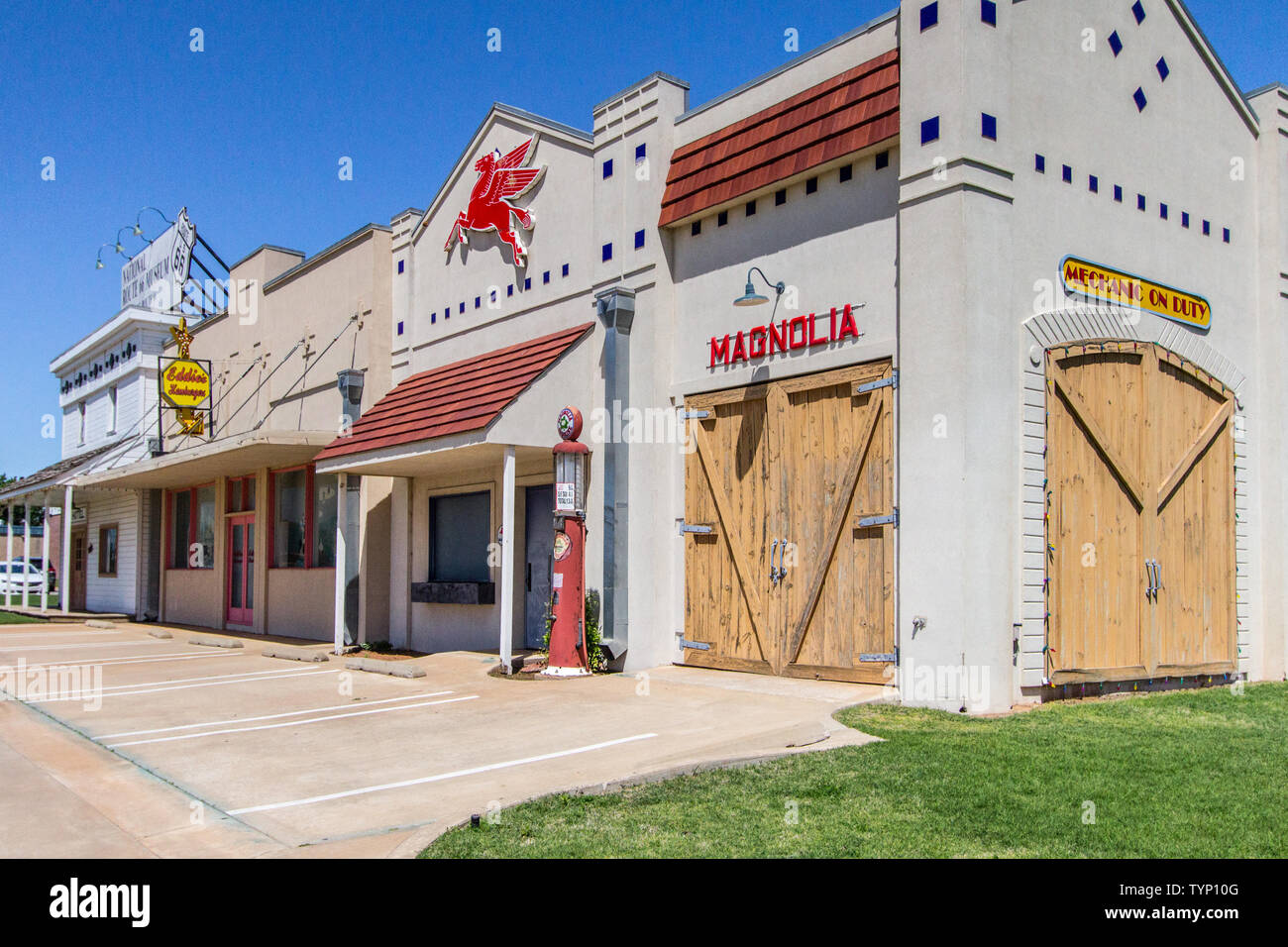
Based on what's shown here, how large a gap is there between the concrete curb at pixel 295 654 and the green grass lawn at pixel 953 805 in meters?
9.83

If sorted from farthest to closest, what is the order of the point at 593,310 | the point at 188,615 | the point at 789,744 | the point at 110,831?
the point at 188,615
the point at 593,310
the point at 789,744
the point at 110,831

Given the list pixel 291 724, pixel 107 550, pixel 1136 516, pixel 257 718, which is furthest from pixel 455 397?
pixel 107 550

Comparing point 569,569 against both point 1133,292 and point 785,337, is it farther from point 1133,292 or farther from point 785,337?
point 1133,292

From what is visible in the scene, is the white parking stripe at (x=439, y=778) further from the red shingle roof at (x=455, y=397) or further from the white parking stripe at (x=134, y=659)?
the white parking stripe at (x=134, y=659)

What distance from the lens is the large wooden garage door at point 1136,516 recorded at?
34.1 feet

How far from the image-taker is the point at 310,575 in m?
19.6

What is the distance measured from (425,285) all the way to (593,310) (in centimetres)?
493

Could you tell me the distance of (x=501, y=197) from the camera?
52.3 feet

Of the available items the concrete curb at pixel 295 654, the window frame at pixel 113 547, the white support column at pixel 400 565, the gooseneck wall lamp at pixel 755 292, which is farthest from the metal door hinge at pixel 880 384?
the window frame at pixel 113 547

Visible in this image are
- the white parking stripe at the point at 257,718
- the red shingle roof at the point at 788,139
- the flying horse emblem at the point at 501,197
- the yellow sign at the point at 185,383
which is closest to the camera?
the white parking stripe at the point at 257,718

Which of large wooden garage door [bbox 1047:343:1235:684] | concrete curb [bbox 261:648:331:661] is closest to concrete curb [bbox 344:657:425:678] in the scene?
concrete curb [bbox 261:648:331:661]

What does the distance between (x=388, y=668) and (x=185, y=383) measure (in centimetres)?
1441
